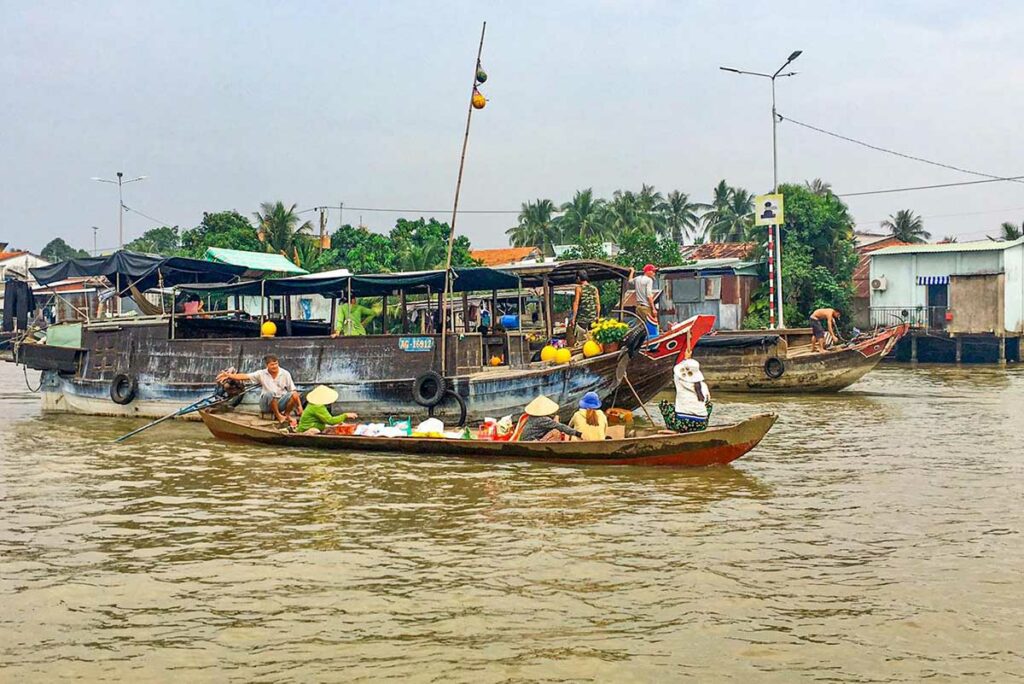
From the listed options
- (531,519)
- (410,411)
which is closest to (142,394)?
(410,411)

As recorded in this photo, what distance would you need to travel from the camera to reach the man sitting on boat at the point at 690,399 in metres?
10.9

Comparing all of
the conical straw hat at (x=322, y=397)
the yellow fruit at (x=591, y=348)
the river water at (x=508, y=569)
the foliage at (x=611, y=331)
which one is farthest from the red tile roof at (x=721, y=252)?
the conical straw hat at (x=322, y=397)

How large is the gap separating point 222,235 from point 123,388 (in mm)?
26019

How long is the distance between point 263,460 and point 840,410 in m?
11.4

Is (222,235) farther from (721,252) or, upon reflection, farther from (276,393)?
(276,393)

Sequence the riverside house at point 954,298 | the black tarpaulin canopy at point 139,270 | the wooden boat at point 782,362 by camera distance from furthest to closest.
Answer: the riverside house at point 954,298 < the wooden boat at point 782,362 < the black tarpaulin canopy at point 139,270

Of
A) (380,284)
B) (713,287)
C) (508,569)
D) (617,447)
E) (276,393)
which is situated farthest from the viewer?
Answer: (713,287)

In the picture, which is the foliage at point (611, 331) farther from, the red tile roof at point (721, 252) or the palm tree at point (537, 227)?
the palm tree at point (537, 227)

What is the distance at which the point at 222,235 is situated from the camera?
42125mm

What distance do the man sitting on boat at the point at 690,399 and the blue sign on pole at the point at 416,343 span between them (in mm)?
4591

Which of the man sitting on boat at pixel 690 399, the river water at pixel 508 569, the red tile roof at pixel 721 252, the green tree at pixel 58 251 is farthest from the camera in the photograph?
the green tree at pixel 58 251

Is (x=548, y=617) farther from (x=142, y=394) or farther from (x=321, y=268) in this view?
(x=321, y=268)

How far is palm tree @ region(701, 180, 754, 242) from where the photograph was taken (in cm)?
5425

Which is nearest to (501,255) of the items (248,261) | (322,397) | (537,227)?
(537,227)
